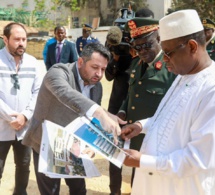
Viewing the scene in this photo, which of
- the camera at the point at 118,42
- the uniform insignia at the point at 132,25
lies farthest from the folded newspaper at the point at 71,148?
the camera at the point at 118,42

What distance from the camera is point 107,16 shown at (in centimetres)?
3581

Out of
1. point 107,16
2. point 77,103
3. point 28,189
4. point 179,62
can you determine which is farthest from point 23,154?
point 107,16

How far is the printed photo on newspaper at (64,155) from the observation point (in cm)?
182

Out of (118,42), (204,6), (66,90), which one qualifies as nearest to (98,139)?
(66,90)

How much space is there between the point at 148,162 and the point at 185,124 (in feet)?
0.87

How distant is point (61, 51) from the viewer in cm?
731

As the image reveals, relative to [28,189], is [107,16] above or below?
above

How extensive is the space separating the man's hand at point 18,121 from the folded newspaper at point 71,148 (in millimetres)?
1311

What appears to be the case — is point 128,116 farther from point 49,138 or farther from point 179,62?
point 179,62

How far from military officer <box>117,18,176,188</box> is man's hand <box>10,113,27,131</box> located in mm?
1041

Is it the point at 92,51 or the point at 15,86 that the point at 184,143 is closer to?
the point at 92,51

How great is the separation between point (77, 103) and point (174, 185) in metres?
0.75

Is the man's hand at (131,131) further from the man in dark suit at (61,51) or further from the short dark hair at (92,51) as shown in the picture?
the man in dark suit at (61,51)

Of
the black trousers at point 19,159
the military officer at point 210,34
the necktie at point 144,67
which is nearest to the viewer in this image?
the necktie at point 144,67
